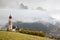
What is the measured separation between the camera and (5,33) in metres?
6.75

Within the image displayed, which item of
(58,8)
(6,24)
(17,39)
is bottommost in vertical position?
(17,39)

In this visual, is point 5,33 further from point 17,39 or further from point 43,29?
point 43,29

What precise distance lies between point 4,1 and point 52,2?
5.85 feet

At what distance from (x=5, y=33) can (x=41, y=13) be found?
1532mm

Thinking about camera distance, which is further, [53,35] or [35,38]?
[53,35]

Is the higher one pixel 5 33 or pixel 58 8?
pixel 58 8

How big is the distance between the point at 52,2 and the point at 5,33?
6.96 ft

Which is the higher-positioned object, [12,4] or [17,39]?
[12,4]

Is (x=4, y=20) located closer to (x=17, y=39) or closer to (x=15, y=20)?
(x=15, y=20)

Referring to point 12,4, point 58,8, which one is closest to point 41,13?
point 58,8

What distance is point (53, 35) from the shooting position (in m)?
7.29

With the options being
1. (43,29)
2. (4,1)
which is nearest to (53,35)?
(43,29)

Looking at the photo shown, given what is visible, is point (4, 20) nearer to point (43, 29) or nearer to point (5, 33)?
point (5, 33)

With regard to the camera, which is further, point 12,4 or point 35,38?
point 12,4
